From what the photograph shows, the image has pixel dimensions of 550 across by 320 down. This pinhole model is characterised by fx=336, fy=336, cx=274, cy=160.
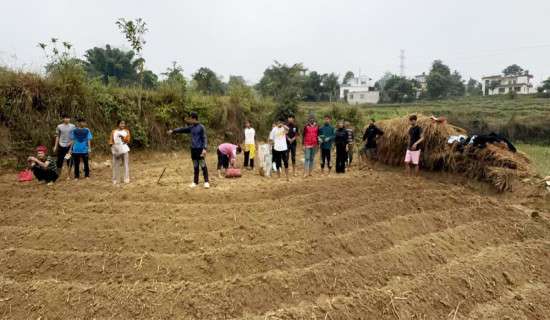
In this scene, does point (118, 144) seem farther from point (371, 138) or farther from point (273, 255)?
point (371, 138)

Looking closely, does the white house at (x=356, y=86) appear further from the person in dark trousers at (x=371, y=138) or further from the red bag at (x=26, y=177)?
the red bag at (x=26, y=177)

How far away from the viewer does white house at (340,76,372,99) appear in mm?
48869

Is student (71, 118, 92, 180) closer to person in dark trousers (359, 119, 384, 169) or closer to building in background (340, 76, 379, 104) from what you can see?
person in dark trousers (359, 119, 384, 169)

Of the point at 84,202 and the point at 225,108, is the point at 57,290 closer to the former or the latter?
the point at 84,202

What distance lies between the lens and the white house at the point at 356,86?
48869 mm

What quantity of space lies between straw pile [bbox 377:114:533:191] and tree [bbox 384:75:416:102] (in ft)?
95.9

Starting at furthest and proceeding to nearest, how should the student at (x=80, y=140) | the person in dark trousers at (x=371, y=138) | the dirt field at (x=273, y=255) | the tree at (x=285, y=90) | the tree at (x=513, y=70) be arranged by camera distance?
1. the tree at (x=513, y=70)
2. the tree at (x=285, y=90)
3. the person in dark trousers at (x=371, y=138)
4. the student at (x=80, y=140)
5. the dirt field at (x=273, y=255)

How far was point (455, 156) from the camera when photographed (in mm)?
7332

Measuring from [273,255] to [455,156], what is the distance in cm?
547

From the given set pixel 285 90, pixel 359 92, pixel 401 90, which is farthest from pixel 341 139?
pixel 359 92

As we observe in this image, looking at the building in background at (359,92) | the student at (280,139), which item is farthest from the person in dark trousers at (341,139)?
the building in background at (359,92)

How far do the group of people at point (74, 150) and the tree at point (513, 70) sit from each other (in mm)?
76514

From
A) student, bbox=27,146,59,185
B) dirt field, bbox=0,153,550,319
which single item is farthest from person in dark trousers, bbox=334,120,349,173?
student, bbox=27,146,59,185

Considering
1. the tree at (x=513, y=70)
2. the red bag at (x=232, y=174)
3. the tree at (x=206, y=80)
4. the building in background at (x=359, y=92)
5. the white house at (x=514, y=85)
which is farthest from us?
the tree at (x=513, y=70)
